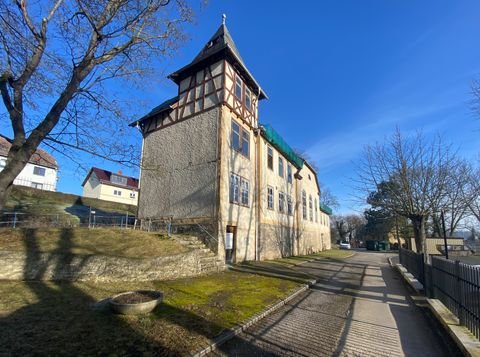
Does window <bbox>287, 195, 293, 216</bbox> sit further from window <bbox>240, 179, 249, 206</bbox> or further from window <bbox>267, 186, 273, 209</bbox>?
window <bbox>240, 179, 249, 206</bbox>

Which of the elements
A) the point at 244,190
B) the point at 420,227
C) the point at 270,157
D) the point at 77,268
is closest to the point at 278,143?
the point at 270,157

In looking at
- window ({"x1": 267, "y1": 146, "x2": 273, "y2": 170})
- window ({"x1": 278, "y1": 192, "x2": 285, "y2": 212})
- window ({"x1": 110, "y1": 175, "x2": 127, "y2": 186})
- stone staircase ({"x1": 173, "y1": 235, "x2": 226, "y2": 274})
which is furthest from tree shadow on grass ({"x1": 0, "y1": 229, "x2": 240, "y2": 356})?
window ({"x1": 110, "y1": 175, "x2": 127, "y2": 186})

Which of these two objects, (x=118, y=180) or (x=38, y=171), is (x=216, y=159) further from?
(x=118, y=180)

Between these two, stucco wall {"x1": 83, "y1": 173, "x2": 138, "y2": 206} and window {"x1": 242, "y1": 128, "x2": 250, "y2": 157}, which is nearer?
window {"x1": 242, "y1": 128, "x2": 250, "y2": 157}

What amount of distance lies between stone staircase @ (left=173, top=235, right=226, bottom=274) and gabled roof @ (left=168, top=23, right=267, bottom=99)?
11.1 m

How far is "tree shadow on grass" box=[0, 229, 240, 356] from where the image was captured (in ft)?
13.5

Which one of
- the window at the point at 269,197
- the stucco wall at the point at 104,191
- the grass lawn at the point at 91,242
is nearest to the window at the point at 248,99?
the window at the point at 269,197

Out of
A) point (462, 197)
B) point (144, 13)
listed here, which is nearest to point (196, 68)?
point (144, 13)

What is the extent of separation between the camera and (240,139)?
56.1 feet

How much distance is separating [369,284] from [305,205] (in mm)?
17798

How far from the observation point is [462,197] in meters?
13.5

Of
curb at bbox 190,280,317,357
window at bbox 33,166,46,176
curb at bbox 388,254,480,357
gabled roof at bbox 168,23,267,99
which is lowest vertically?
curb at bbox 190,280,317,357

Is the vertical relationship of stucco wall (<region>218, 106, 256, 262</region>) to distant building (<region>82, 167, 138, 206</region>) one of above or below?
below

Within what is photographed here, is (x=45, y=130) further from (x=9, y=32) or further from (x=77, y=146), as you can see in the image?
(x=9, y=32)
